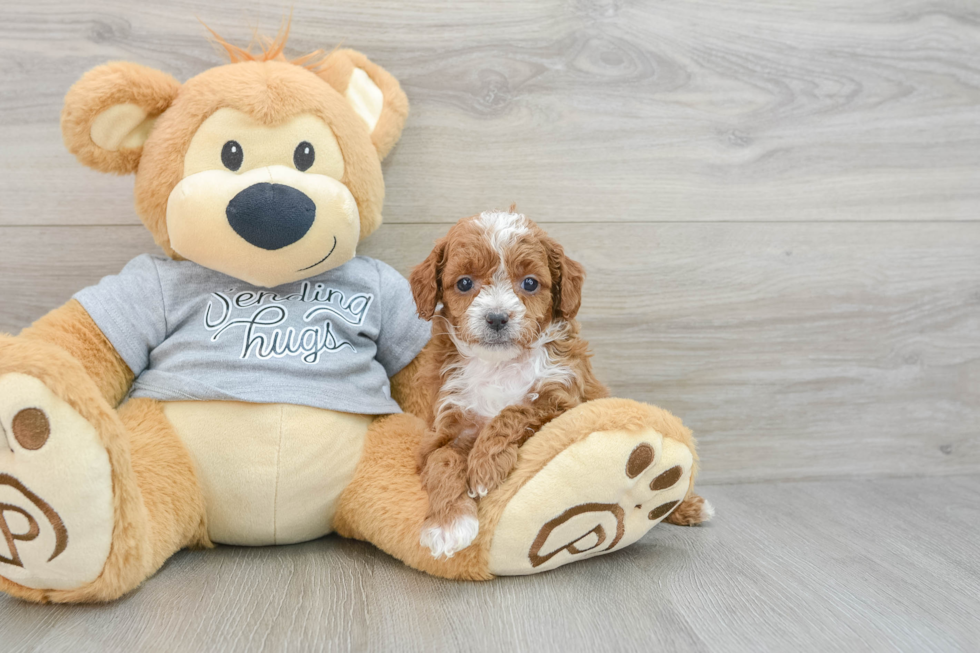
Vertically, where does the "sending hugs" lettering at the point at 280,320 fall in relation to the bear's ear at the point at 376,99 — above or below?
below

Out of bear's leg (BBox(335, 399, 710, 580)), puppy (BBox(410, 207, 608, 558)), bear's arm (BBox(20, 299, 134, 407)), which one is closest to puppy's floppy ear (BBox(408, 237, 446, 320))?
puppy (BBox(410, 207, 608, 558))

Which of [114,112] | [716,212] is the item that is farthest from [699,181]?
[114,112]

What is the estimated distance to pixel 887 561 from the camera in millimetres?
1131

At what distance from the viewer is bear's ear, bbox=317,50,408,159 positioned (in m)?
1.22

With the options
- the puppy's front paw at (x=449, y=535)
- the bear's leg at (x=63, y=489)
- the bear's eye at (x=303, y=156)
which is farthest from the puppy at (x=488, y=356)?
the bear's leg at (x=63, y=489)

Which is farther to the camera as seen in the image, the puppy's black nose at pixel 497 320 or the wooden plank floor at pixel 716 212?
the wooden plank floor at pixel 716 212

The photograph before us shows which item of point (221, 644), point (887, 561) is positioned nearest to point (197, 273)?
point (221, 644)

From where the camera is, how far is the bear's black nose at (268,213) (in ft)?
3.37

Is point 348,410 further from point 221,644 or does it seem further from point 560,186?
point 560,186

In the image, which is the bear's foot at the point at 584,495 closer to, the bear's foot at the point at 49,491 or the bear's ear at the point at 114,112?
the bear's foot at the point at 49,491

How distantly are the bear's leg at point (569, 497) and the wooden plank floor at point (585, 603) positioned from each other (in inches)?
1.7

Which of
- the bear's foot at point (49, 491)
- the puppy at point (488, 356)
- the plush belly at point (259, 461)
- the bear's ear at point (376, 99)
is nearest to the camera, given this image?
the bear's foot at point (49, 491)

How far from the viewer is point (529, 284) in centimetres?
98

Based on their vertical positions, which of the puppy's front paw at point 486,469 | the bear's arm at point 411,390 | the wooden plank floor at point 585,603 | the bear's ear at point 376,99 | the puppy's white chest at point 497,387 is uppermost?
the bear's ear at point 376,99
